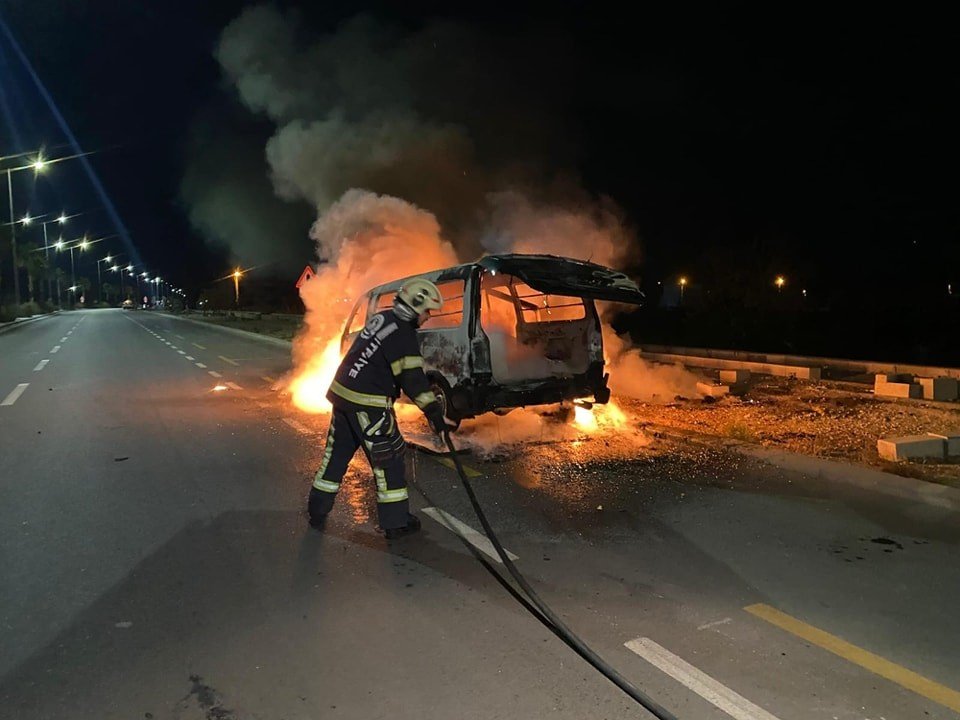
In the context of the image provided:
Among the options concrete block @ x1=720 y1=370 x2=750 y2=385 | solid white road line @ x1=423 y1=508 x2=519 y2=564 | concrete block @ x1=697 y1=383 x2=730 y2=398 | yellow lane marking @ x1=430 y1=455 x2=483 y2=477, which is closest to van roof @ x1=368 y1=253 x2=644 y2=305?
yellow lane marking @ x1=430 y1=455 x2=483 y2=477

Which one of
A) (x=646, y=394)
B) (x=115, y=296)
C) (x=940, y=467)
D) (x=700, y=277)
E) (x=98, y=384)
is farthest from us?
(x=115, y=296)

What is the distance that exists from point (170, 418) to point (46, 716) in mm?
7017

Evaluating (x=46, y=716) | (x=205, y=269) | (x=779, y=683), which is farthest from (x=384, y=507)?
(x=205, y=269)

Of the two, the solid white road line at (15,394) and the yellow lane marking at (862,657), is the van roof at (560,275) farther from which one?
the solid white road line at (15,394)

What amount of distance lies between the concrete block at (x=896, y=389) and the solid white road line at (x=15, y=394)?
1222cm

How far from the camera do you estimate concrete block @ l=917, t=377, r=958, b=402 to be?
29.1 feet

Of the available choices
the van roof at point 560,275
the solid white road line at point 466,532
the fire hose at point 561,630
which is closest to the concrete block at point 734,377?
the van roof at point 560,275

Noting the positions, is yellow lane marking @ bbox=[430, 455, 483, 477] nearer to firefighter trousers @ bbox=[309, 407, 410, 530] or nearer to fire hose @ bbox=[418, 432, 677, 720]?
firefighter trousers @ bbox=[309, 407, 410, 530]

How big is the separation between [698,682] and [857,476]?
11.7 ft

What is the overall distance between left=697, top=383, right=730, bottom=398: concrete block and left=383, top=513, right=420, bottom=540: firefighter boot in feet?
20.9

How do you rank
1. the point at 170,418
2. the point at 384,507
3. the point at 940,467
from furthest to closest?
the point at 170,418 → the point at 940,467 → the point at 384,507

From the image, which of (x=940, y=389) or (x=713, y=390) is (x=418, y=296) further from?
(x=940, y=389)

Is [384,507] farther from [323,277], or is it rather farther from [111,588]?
[323,277]

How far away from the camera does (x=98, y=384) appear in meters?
12.9
